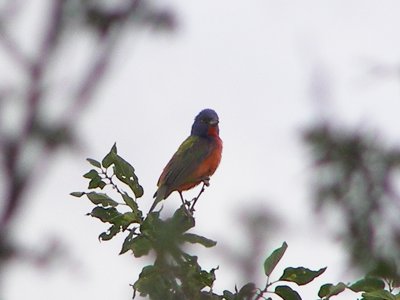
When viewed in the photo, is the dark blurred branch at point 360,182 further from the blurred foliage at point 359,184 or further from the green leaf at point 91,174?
the green leaf at point 91,174

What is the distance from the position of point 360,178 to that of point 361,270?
0.32 m

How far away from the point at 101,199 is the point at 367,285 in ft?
2.37

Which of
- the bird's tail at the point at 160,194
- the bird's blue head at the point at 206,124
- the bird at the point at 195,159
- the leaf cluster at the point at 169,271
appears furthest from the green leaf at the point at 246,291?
the bird's blue head at the point at 206,124

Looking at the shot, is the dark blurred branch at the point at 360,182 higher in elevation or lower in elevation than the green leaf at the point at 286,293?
higher

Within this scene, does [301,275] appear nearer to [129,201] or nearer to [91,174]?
[129,201]

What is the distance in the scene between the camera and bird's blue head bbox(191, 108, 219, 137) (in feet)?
23.1

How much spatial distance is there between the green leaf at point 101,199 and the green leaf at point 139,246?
24cm

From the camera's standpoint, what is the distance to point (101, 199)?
3.48m

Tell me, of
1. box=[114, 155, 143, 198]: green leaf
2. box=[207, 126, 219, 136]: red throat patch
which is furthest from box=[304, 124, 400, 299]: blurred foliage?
box=[207, 126, 219, 136]: red throat patch

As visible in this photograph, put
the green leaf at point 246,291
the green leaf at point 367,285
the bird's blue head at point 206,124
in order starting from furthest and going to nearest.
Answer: the bird's blue head at point 206,124, the green leaf at point 367,285, the green leaf at point 246,291

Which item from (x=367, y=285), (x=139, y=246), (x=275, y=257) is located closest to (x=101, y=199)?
(x=139, y=246)

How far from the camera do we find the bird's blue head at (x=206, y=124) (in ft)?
23.1

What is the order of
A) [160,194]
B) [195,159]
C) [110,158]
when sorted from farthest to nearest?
[195,159]
[160,194]
[110,158]

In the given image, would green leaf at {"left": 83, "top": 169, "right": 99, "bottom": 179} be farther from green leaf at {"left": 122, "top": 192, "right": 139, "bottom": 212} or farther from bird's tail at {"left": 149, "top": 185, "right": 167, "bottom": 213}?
bird's tail at {"left": 149, "top": 185, "right": 167, "bottom": 213}
